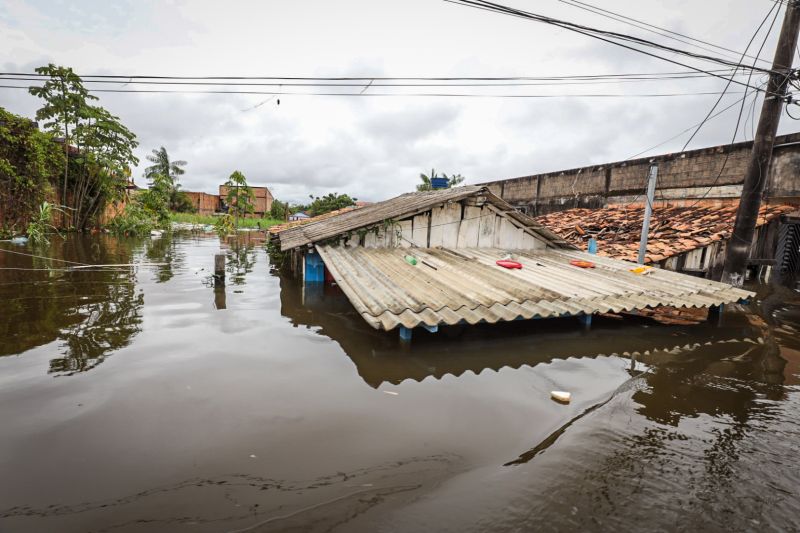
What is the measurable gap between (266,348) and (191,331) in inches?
61.5

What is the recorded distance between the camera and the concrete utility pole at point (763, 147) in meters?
8.03

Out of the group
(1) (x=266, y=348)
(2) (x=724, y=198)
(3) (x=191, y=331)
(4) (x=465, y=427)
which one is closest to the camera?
(4) (x=465, y=427)

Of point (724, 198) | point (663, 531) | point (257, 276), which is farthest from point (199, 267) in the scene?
point (724, 198)

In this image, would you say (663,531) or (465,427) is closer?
(663,531)

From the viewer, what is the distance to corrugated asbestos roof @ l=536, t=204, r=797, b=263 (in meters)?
10.1

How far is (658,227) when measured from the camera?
12188 mm

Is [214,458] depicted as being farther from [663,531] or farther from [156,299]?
[156,299]

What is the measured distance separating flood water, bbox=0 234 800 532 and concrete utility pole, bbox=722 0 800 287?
3.21 metres

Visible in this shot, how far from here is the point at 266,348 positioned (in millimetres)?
5410

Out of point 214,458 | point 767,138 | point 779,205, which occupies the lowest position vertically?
point 214,458

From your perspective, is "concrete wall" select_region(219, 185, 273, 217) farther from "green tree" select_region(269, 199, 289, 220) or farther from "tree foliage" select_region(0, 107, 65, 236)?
"tree foliage" select_region(0, 107, 65, 236)

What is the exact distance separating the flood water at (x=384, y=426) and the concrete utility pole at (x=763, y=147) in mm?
3213

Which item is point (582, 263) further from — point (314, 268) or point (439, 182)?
point (439, 182)

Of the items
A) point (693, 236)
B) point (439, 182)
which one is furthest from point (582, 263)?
point (439, 182)
